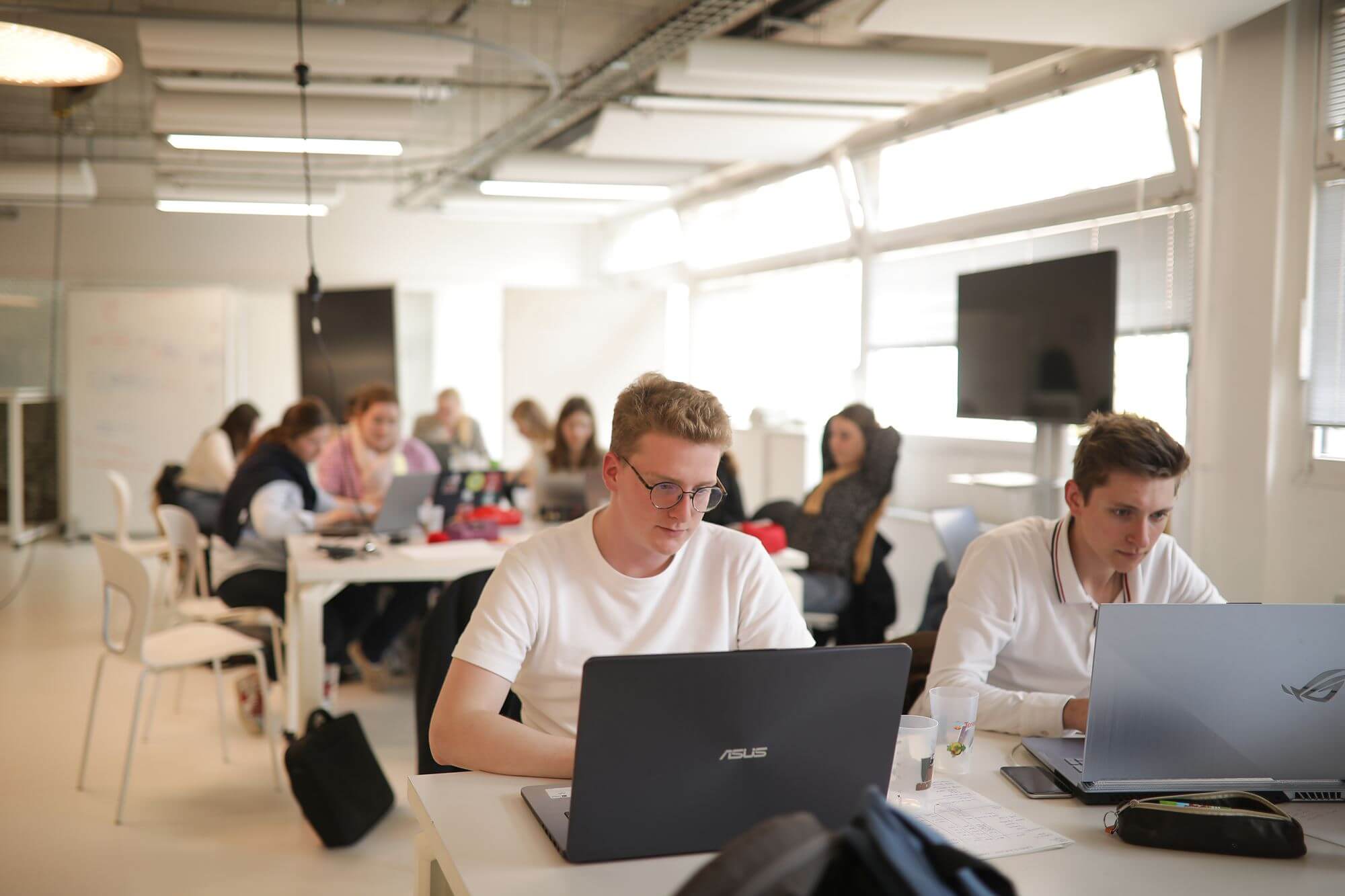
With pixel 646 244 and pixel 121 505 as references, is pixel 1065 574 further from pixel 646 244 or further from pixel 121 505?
pixel 646 244

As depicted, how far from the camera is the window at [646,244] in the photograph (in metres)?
9.99

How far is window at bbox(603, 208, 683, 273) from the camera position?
9992 millimetres

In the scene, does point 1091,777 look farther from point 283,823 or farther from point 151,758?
point 151,758

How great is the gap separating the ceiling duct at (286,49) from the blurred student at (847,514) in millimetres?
2511

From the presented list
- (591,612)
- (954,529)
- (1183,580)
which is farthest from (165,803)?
(1183,580)

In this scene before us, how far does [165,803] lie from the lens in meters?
3.72

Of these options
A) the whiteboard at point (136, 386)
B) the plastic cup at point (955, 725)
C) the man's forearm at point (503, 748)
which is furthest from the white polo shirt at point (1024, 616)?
the whiteboard at point (136, 386)

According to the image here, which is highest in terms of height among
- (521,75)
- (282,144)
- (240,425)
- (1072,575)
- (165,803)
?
(521,75)

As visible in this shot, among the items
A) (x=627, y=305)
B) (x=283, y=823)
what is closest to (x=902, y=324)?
(x=627, y=305)

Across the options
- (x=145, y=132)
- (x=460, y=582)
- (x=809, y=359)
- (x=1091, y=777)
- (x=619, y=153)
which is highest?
(x=145, y=132)

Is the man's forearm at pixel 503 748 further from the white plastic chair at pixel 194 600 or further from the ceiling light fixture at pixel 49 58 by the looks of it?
the white plastic chair at pixel 194 600

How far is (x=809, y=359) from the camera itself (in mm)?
7832

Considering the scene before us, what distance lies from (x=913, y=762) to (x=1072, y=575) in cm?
73

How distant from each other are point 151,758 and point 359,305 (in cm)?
614
